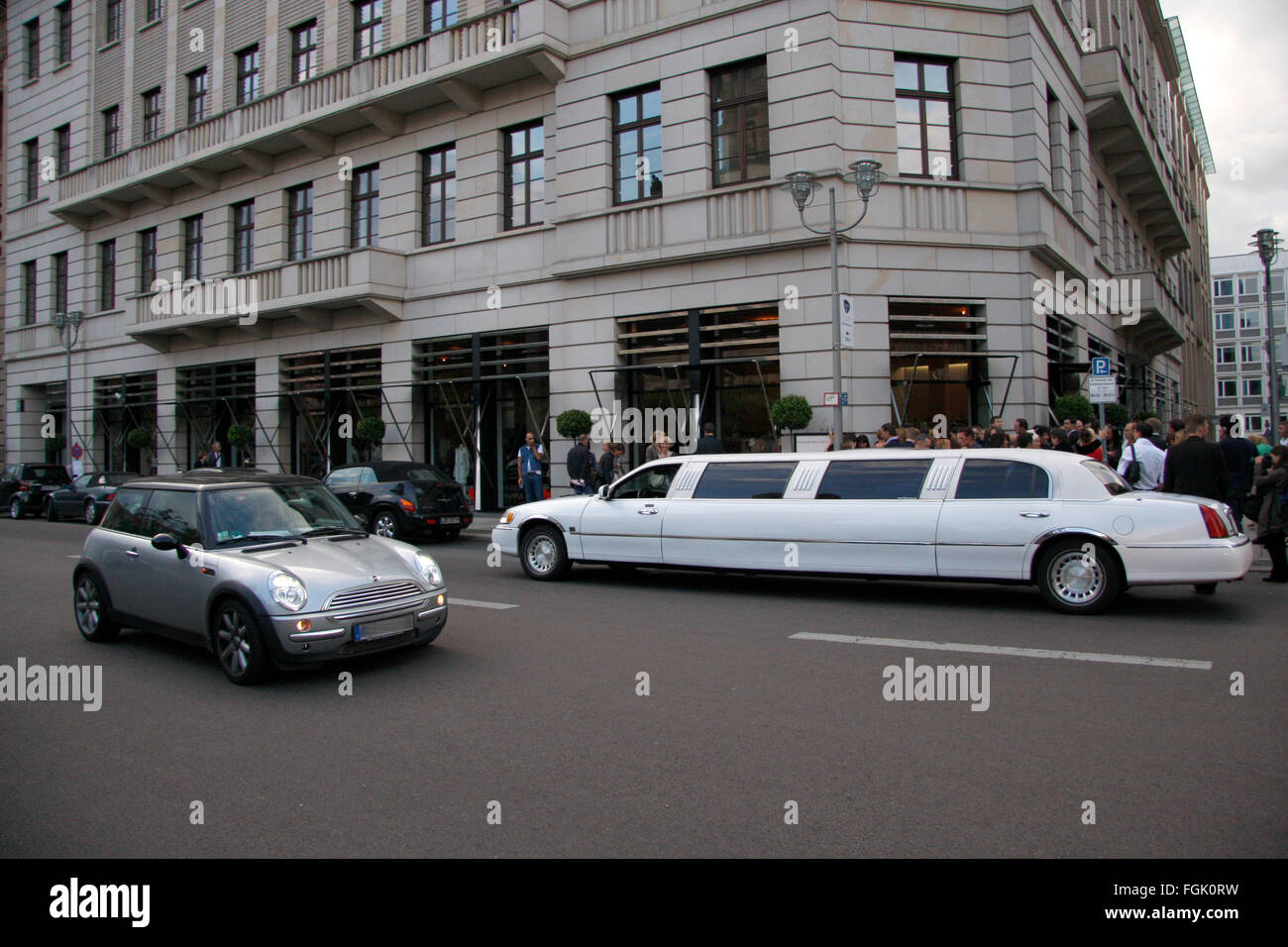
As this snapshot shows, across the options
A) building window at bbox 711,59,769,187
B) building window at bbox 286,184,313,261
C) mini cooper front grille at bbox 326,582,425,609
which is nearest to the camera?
mini cooper front grille at bbox 326,582,425,609

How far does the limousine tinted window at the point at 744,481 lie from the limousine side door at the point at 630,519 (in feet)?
1.60

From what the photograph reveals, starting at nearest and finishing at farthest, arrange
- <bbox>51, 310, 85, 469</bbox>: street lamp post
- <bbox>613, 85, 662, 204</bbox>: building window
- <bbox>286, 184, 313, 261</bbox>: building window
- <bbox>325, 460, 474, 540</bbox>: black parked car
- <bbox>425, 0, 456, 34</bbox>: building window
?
<bbox>325, 460, 474, 540</bbox>: black parked car < <bbox>613, 85, 662, 204</bbox>: building window < <bbox>425, 0, 456, 34</bbox>: building window < <bbox>286, 184, 313, 261</bbox>: building window < <bbox>51, 310, 85, 469</bbox>: street lamp post

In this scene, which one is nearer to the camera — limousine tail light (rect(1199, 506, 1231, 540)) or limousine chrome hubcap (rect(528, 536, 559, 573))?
limousine tail light (rect(1199, 506, 1231, 540))

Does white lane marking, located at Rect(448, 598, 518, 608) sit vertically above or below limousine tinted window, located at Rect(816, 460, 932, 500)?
below

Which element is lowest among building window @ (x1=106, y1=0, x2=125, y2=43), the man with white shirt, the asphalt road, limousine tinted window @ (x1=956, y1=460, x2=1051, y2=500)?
the asphalt road

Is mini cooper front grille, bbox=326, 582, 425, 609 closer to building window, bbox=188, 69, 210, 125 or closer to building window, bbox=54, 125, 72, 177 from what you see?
building window, bbox=188, 69, 210, 125

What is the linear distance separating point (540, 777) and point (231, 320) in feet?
83.2

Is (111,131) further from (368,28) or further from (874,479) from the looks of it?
(874,479)

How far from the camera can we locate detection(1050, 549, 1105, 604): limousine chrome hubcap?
8.34 m

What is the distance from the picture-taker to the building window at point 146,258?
30.0m

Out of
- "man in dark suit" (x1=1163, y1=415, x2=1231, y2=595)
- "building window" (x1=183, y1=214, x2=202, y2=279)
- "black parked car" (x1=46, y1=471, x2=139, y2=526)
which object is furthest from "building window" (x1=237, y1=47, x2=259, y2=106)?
Answer: "man in dark suit" (x1=1163, y1=415, x2=1231, y2=595)

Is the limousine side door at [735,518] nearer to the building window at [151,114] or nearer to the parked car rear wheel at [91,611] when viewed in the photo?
the parked car rear wheel at [91,611]

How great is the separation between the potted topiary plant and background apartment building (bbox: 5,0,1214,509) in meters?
0.83
